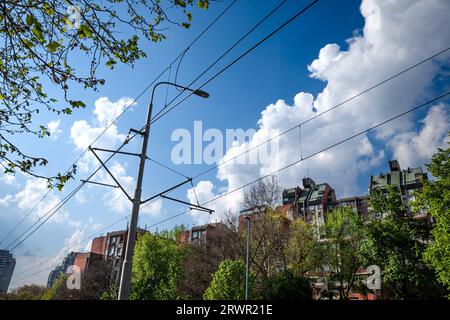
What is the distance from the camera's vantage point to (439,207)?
20.2 metres

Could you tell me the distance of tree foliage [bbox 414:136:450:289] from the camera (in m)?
18.9

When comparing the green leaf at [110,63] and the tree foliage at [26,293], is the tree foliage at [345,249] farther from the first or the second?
the tree foliage at [26,293]

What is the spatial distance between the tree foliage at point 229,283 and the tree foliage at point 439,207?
13.6 m

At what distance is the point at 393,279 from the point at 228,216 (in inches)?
653

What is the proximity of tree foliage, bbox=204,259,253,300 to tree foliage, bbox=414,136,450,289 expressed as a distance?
1359cm

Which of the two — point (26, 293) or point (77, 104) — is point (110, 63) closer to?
point (77, 104)

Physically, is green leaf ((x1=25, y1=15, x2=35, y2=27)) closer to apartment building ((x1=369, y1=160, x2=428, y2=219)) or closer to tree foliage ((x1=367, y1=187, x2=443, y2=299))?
tree foliage ((x1=367, y1=187, x2=443, y2=299))

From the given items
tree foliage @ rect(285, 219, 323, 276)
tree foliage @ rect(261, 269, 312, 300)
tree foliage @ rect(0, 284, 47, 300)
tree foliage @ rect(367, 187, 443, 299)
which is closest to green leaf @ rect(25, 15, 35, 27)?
tree foliage @ rect(261, 269, 312, 300)

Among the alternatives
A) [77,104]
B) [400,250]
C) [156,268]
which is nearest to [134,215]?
[77,104]

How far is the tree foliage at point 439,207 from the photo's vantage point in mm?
18938

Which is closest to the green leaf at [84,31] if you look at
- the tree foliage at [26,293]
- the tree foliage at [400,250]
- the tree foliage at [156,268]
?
the tree foliage at [400,250]

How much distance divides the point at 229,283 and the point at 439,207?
1593cm
